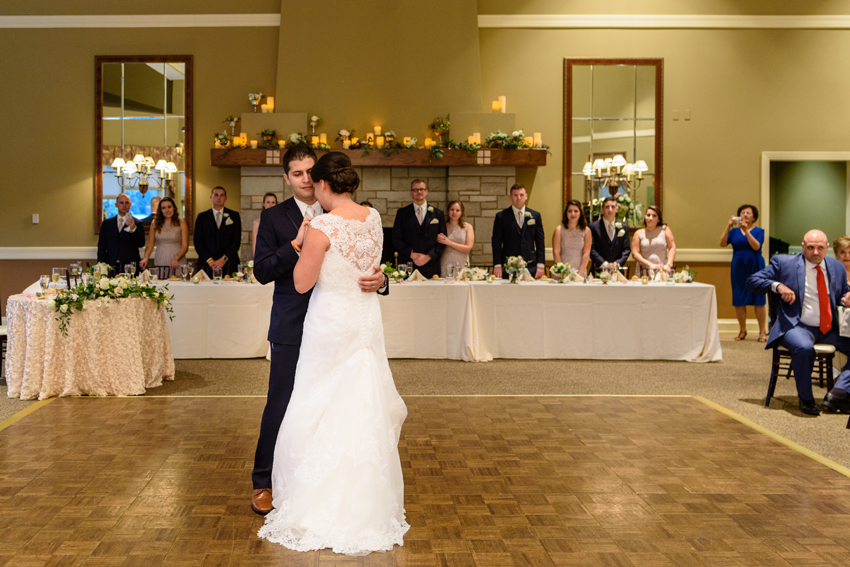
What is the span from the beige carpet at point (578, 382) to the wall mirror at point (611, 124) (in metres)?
3.14

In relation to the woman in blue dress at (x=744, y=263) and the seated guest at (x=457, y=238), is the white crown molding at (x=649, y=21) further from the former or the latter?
the seated guest at (x=457, y=238)

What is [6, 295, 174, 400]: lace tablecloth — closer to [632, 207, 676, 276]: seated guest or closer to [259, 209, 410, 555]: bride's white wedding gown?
[259, 209, 410, 555]: bride's white wedding gown

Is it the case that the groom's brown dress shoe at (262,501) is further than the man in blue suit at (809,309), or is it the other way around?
the man in blue suit at (809,309)

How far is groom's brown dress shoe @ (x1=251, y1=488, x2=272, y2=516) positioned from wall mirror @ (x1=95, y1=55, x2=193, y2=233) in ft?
22.6

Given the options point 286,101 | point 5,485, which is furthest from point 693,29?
point 5,485

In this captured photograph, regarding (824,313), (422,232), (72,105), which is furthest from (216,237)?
Answer: (824,313)

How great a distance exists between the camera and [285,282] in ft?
9.50

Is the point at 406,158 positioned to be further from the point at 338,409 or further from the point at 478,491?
the point at 338,409

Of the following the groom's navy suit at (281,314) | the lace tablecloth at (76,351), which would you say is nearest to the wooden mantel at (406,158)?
the lace tablecloth at (76,351)

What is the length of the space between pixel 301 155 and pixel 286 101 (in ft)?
21.6

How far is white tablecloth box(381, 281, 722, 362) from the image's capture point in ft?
22.4

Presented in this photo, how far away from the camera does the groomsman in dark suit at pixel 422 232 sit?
7691 mm

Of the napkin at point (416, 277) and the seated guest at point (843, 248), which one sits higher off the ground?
the seated guest at point (843, 248)

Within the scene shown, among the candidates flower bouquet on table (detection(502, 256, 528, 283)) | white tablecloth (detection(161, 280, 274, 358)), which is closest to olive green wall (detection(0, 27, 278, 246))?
white tablecloth (detection(161, 280, 274, 358))
